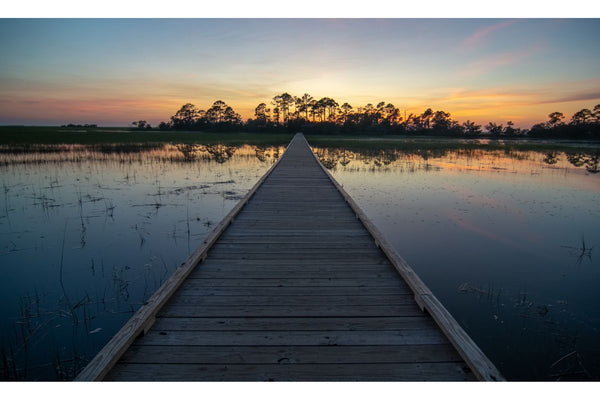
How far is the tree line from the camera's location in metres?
49.9

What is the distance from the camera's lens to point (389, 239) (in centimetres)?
623

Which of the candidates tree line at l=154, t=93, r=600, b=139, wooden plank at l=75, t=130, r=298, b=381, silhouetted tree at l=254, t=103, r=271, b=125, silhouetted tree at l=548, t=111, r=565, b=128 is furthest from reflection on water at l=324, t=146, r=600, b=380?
silhouetted tree at l=254, t=103, r=271, b=125

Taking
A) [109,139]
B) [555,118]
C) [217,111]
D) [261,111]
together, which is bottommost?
[109,139]

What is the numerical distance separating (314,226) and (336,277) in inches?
72.0

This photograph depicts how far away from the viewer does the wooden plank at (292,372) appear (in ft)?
6.27

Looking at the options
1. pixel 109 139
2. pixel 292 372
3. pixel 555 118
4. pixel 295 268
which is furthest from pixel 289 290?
Answer: pixel 555 118

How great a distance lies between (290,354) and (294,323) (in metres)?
0.37

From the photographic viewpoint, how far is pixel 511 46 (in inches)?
344

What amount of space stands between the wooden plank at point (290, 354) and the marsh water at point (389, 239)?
132 centimetres

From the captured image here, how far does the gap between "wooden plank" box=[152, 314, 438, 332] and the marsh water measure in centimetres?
121

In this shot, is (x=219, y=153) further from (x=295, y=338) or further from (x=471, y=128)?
(x=471, y=128)

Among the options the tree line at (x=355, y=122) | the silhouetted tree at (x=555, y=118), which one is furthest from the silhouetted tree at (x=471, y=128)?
the silhouetted tree at (x=555, y=118)

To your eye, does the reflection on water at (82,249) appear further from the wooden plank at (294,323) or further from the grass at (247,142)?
the grass at (247,142)
